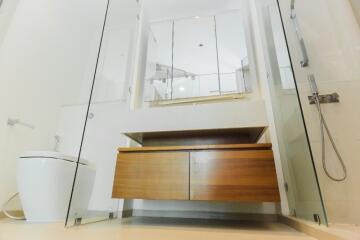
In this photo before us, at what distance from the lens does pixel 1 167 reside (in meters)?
1.51

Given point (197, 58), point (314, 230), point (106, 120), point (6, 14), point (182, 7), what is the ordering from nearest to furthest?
1. point (314, 230)
2. point (6, 14)
3. point (106, 120)
4. point (197, 58)
5. point (182, 7)

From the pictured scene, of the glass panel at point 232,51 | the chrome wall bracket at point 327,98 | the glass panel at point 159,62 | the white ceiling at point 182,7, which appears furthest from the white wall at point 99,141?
the chrome wall bracket at point 327,98

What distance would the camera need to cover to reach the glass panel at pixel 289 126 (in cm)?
89

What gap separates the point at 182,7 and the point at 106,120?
1.46 meters

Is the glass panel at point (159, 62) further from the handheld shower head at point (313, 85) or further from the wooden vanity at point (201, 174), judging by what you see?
the handheld shower head at point (313, 85)

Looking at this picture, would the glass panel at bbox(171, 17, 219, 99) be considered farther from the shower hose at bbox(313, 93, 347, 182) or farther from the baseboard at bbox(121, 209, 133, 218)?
the baseboard at bbox(121, 209, 133, 218)

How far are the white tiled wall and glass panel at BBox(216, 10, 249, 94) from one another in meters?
0.52

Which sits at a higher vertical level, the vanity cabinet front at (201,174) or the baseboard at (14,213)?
the vanity cabinet front at (201,174)

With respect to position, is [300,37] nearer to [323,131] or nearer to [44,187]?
[323,131]

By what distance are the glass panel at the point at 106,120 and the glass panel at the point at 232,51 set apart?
3.03 ft

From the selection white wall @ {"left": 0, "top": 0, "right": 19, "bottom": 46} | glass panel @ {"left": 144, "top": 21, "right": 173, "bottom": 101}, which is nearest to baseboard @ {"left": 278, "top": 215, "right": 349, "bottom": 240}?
glass panel @ {"left": 144, "top": 21, "right": 173, "bottom": 101}

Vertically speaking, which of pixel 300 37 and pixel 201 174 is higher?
pixel 300 37

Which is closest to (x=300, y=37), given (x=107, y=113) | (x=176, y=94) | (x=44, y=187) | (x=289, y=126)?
(x=289, y=126)

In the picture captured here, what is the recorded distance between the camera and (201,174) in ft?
3.37
